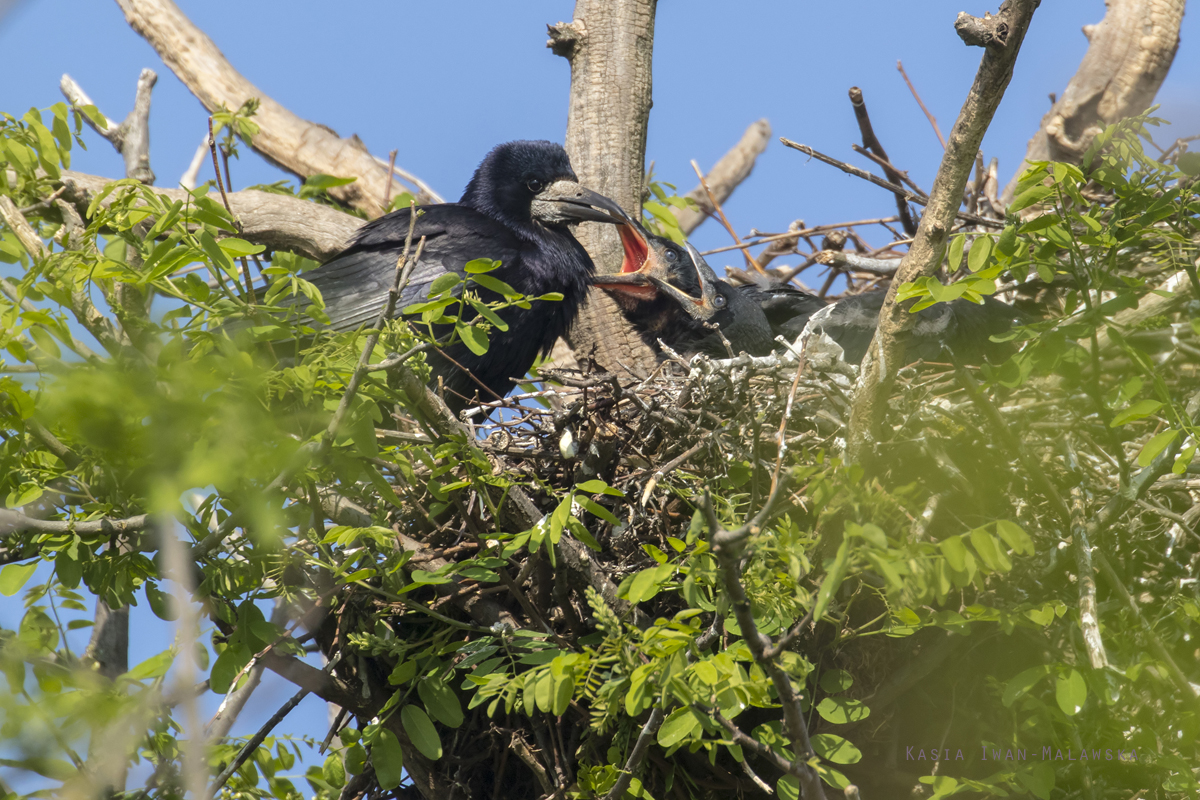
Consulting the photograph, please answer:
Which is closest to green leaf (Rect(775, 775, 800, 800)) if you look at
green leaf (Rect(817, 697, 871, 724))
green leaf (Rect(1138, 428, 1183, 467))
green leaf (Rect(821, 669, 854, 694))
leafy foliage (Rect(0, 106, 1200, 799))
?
leafy foliage (Rect(0, 106, 1200, 799))

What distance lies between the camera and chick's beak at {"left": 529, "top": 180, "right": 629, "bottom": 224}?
532 centimetres

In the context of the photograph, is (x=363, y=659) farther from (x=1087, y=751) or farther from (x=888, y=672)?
(x=1087, y=751)

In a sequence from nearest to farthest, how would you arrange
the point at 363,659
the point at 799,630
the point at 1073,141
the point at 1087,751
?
the point at 799,630 < the point at 1087,751 < the point at 363,659 < the point at 1073,141

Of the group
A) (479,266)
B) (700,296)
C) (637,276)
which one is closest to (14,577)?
(479,266)

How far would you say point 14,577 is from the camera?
255 cm

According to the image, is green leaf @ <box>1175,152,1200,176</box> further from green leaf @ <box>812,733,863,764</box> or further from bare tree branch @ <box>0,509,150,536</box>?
bare tree branch @ <box>0,509,150,536</box>

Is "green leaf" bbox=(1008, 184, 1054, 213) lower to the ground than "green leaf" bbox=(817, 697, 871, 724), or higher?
higher

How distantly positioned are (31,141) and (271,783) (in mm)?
2604

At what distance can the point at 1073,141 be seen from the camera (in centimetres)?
617

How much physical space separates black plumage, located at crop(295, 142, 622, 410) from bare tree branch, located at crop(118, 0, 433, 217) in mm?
1003

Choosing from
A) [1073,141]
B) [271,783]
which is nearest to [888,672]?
[271,783]

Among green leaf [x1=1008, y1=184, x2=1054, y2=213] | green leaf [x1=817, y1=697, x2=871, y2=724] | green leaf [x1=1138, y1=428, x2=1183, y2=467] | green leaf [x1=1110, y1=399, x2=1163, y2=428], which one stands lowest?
green leaf [x1=817, y1=697, x2=871, y2=724]

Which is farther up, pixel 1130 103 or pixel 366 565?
pixel 1130 103

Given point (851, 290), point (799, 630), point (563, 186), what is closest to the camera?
A: point (799, 630)
